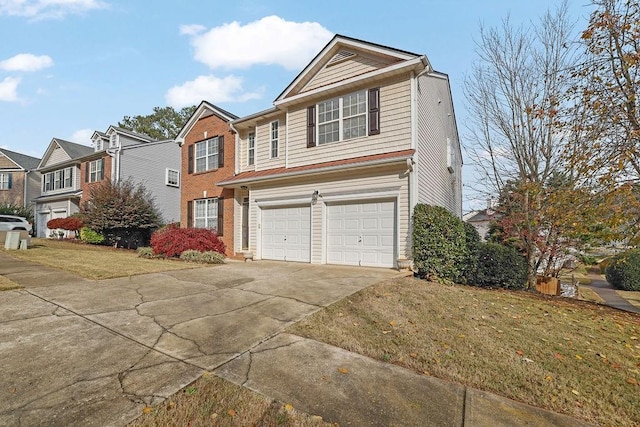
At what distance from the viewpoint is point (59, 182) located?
86.0ft

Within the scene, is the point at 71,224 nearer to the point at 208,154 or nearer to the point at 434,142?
the point at 208,154

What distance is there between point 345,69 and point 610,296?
14.9 metres

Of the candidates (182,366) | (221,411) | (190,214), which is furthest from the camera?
(190,214)

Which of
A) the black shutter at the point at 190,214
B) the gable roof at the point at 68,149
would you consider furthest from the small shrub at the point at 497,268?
the gable roof at the point at 68,149

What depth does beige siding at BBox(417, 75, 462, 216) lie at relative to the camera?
34.1ft

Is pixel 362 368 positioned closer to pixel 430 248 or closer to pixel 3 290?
pixel 430 248

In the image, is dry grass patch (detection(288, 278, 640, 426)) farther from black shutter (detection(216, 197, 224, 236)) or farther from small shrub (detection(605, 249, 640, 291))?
small shrub (detection(605, 249, 640, 291))

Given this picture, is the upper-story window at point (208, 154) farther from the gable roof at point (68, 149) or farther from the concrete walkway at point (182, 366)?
the gable roof at point (68, 149)

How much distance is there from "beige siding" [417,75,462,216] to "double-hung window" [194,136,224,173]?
31.5ft

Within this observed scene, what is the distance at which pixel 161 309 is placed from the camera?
17.1 feet

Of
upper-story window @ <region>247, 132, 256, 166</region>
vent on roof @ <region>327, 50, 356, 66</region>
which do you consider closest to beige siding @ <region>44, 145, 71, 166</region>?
upper-story window @ <region>247, 132, 256, 166</region>

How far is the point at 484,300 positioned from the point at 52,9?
13.9 m

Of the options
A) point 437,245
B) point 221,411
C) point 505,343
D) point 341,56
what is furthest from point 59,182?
point 505,343

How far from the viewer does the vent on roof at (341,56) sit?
11350 mm
